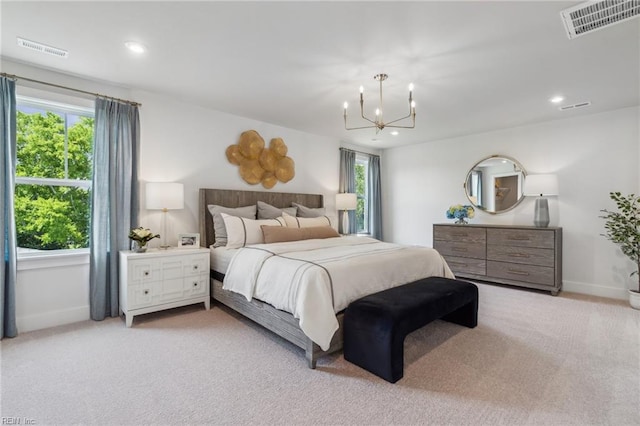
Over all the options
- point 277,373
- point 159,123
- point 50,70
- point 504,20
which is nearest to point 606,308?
point 504,20

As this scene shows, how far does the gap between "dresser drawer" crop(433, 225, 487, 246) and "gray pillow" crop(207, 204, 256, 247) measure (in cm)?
303

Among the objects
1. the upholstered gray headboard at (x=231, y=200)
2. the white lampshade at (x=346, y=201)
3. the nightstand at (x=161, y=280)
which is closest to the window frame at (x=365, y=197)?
the white lampshade at (x=346, y=201)

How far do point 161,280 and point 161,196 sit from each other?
0.88 m

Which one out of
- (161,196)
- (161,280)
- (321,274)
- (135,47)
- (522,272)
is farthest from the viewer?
(522,272)

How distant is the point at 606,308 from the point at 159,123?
5.60m

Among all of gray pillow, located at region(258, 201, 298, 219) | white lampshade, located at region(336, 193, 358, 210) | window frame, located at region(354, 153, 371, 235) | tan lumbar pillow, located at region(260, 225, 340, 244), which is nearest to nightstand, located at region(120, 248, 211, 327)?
tan lumbar pillow, located at region(260, 225, 340, 244)

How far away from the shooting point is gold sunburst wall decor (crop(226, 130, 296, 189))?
428 centimetres

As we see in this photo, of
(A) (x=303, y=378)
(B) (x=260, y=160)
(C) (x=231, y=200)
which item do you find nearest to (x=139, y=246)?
(C) (x=231, y=200)

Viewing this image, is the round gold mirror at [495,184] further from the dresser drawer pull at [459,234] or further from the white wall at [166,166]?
the white wall at [166,166]

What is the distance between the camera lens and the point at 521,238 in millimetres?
4184

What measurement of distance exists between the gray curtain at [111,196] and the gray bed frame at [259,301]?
0.84 meters

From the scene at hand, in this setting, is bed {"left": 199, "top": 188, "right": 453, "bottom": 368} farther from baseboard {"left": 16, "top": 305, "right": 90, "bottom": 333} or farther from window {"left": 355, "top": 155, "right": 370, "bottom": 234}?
window {"left": 355, "top": 155, "right": 370, "bottom": 234}

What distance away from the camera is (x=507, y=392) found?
190 cm

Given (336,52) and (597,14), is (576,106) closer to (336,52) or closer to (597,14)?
(597,14)
